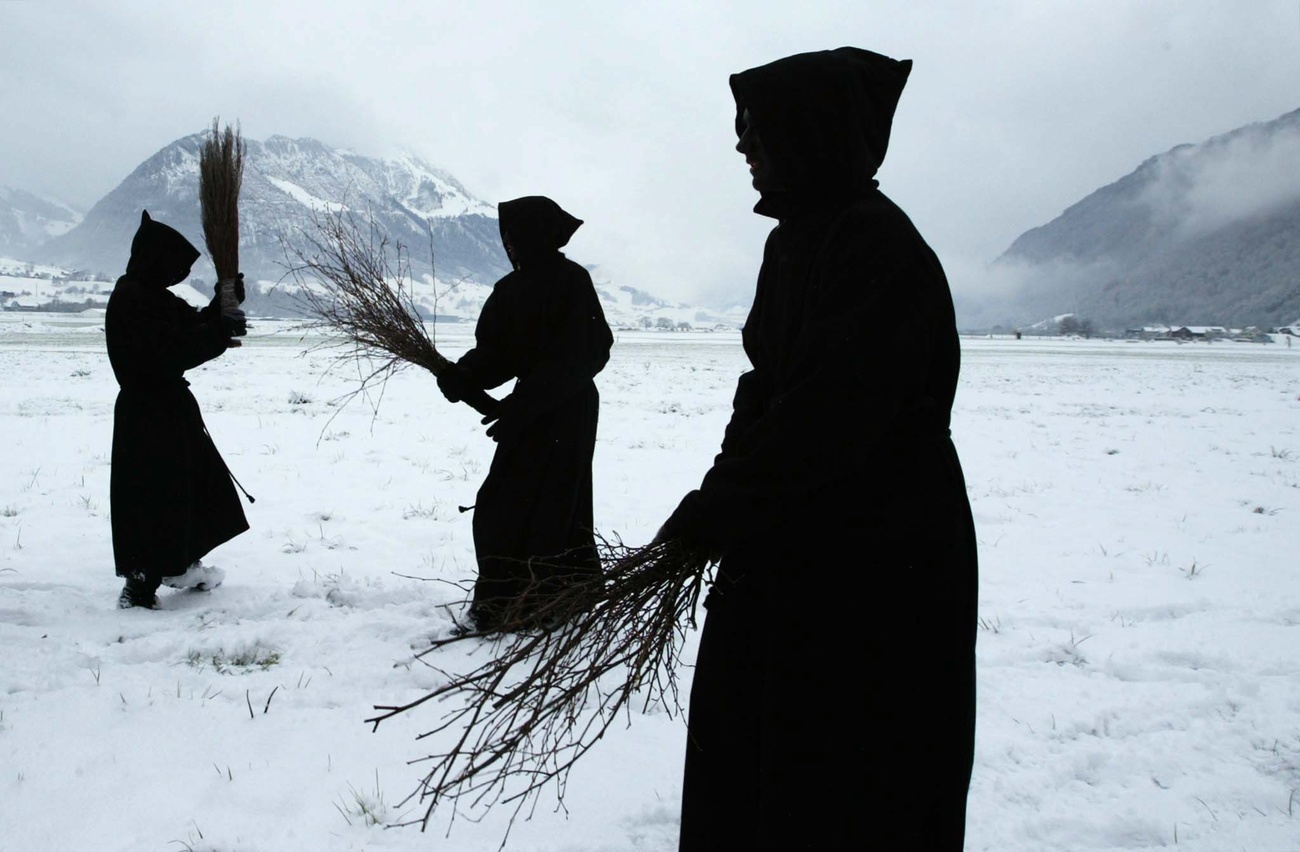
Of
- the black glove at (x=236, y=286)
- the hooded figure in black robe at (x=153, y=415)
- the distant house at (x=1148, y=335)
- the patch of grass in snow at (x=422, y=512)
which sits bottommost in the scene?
the patch of grass in snow at (x=422, y=512)

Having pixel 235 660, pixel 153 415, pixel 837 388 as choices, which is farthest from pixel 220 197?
pixel 837 388

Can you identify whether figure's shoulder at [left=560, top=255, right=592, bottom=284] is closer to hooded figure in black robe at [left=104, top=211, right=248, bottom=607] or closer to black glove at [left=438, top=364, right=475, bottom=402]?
Answer: black glove at [left=438, top=364, right=475, bottom=402]

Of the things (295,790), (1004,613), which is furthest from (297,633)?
(1004,613)

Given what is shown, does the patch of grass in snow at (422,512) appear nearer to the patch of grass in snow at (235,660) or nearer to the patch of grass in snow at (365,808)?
the patch of grass in snow at (235,660)

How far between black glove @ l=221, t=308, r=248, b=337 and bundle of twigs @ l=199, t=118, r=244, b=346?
0.94 ft

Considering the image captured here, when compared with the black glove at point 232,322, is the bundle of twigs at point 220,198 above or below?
above

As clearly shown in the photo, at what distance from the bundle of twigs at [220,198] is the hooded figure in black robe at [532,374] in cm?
162

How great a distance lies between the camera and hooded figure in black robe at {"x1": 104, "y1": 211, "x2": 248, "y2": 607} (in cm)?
389

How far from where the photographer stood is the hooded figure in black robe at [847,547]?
51.9 inches

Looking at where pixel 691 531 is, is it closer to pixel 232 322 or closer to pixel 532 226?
pixel 532 226

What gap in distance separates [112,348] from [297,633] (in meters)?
1.77

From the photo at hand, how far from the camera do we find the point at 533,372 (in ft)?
11.9

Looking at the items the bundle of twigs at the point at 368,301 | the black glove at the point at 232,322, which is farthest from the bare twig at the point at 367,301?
the black glove at the point at 232,322

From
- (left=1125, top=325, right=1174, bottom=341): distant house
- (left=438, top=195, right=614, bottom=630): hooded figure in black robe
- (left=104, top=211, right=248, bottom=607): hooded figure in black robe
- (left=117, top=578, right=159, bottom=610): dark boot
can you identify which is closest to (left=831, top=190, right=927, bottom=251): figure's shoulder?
(left=438, top=195, right=614, bottom=630): hooded figure in black robe
